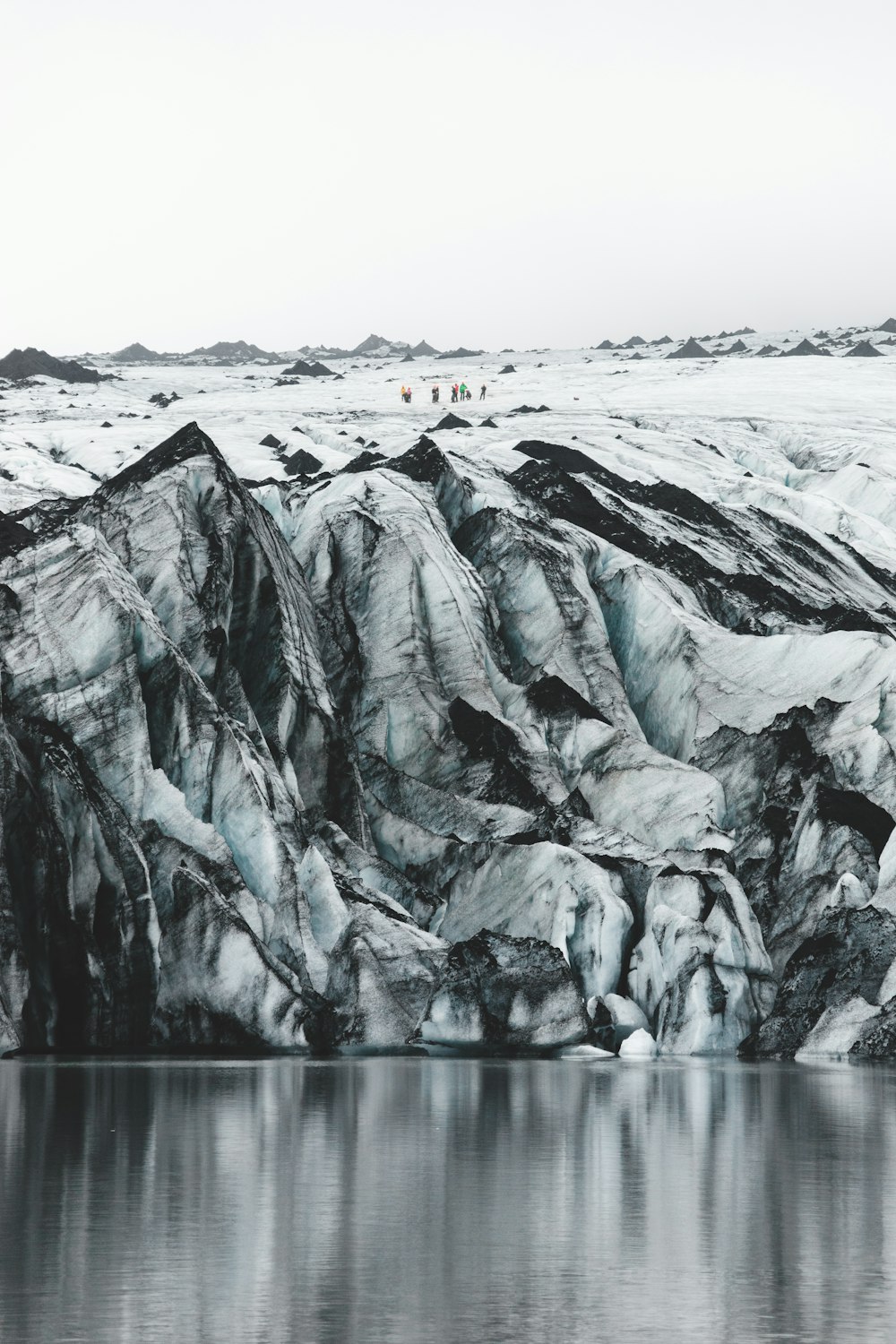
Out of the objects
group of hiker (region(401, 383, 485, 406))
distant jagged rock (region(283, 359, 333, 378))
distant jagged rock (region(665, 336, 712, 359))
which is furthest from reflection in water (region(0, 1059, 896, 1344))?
distant jagged rock (region(665, 336, 712, 359))

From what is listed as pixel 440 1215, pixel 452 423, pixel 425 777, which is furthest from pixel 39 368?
pixel 440 1215

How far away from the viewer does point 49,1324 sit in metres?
12.6

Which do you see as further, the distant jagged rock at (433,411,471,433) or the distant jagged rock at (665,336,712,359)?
the distant jagged rock at (665,336,712,359)

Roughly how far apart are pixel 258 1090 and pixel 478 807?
1935cm

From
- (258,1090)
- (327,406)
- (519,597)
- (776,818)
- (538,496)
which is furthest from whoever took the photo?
(327,406)


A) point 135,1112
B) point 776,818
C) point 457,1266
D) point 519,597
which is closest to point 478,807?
point 776,818

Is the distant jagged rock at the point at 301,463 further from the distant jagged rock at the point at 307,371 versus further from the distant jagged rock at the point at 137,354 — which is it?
the distant jagged rock at the point at 137,354

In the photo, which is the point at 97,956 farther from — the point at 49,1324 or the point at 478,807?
the point at 49,1324

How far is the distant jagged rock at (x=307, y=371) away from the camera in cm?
12569

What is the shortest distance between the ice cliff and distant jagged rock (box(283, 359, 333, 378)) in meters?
63.8

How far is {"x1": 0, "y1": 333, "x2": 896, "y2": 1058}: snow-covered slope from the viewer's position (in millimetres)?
38469

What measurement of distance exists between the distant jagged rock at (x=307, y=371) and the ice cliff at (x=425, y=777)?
63788mm

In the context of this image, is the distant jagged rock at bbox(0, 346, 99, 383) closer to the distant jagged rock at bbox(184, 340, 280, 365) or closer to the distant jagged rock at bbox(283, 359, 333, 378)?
the distant jagged rock at bbox(283, 359, 333, 378)

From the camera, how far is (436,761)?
1992 inches
